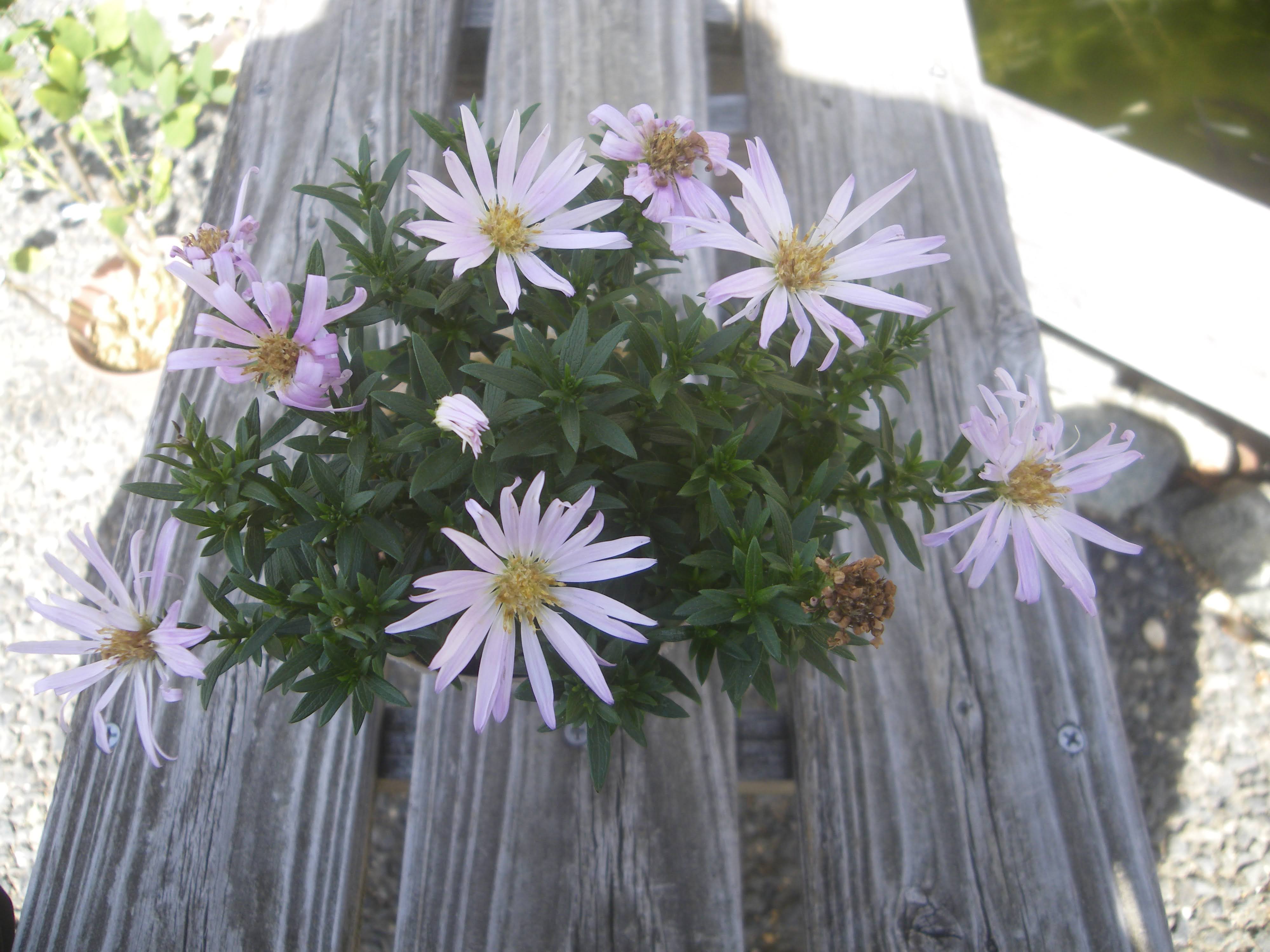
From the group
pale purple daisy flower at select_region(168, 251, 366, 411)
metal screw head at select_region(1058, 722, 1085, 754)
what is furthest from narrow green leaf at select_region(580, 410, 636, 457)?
metal screw head at select_region(1058, 722, 1085, 754)

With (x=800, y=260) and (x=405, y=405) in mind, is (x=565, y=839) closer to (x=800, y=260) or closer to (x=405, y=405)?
(x=405, y=405)

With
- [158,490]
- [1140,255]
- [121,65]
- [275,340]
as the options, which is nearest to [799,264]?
[275,340]

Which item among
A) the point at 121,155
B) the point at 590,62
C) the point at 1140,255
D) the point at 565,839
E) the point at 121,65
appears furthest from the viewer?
the point at 121,155

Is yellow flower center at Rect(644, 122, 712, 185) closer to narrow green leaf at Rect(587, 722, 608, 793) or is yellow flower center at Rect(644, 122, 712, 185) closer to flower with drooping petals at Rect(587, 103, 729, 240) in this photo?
flower with drooping petals at Rect(587, 103, 729, 240)

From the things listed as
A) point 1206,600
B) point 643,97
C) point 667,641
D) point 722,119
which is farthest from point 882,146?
point 1206,600

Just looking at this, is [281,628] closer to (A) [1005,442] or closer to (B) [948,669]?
(A) [1005,442]

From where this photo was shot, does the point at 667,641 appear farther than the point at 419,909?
No
